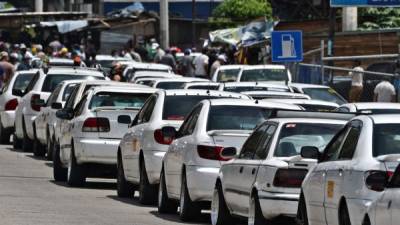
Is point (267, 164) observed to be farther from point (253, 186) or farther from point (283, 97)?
point (283, 97)

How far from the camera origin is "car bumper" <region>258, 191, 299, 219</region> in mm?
13828

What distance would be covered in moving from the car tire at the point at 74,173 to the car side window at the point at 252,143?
6907mm

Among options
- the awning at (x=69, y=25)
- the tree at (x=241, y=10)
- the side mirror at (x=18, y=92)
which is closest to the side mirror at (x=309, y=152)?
the side mirror at (x=18, y=92)

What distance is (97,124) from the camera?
21.3 meters

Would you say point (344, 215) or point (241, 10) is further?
point (241, 10)

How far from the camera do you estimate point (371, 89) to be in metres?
32.2

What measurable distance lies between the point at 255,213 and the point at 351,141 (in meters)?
2.27

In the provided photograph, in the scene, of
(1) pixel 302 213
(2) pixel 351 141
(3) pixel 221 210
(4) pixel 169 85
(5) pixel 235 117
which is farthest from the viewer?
(4) pixel 169 85

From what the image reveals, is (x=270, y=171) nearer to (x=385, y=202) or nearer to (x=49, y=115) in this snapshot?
(x=385, y=202)

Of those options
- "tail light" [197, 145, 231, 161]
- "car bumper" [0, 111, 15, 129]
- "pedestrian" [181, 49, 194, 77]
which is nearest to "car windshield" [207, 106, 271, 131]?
"tail light" [197, 145, 231, 161]

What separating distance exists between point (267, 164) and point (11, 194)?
6661mm

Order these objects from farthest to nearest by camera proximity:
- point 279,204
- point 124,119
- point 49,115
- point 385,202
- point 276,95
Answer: point 49,115, point 276,95, point 124,119, point 279,204, point 385,202

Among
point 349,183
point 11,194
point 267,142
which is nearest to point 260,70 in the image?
point 11,194

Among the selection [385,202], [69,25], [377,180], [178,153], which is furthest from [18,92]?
[69,25]
